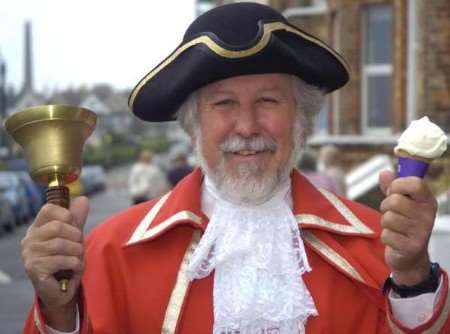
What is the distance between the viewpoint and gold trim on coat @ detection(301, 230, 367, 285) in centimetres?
284

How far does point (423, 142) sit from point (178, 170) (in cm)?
971

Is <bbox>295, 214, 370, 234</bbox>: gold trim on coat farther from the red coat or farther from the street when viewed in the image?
the street

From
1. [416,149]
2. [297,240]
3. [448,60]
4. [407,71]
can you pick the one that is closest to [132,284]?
[297,240]

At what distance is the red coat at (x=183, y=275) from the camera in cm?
280

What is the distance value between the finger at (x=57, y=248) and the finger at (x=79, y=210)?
0.07 m

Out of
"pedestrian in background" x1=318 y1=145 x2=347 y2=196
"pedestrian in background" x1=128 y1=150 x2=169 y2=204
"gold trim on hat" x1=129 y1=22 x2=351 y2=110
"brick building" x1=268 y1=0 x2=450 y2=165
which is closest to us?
"gold trim on hat" x1=129 y1=22 x2=351 y2=110

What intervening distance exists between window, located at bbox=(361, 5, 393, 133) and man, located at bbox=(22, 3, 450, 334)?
10.7 meters

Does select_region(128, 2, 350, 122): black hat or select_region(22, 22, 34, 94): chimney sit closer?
select_region(128, 2, 350, 122): black hat

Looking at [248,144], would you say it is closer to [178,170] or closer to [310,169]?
[310,169]

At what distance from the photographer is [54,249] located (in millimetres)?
2309

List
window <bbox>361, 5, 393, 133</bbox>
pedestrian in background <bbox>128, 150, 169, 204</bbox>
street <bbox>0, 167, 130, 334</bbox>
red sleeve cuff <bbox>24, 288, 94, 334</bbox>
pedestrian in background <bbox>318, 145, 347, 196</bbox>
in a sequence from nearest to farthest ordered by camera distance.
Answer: red sleeve cuff <bbox>24, 288, 94, 334</bbox> → pedestrian in background <bbox>318, 145, 347, 196</bbox> → street <bbox>0, 167, 130, 334</bbox> → pedestrian in background <bbox>128, 150, 169, 204</bbox> → window <bbox>361, 5, 393, 133</bbox>

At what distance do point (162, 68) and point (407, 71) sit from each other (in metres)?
10.1

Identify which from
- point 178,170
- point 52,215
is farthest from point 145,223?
point 178,170

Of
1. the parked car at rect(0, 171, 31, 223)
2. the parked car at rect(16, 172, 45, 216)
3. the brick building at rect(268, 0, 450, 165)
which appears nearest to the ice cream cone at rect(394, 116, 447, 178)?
the brick building at rect(268, 0, 450, 165)
